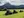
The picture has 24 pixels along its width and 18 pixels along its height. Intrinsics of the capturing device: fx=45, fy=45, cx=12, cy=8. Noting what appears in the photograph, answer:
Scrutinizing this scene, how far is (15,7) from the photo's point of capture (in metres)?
0.91

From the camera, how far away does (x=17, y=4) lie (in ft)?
2.95

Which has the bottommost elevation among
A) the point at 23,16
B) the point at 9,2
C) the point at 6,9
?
the point at 23,16

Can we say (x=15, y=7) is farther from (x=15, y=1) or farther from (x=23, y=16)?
(x=23, y=16)

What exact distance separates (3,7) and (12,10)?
19 cm

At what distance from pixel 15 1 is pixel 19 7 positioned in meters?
0.15

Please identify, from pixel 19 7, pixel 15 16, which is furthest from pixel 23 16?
pixel 19 7

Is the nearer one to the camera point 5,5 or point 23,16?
point 23,16

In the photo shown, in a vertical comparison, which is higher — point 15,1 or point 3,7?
point 15,1

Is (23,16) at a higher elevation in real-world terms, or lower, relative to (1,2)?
lower

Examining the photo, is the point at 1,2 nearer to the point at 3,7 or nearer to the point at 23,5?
the point at 3,7

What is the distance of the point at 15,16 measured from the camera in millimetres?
716

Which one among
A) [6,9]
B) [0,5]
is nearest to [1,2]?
[0,5]

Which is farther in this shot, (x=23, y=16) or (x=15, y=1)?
(x=15, y=1)

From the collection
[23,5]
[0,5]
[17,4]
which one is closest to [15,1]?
[17,4]
